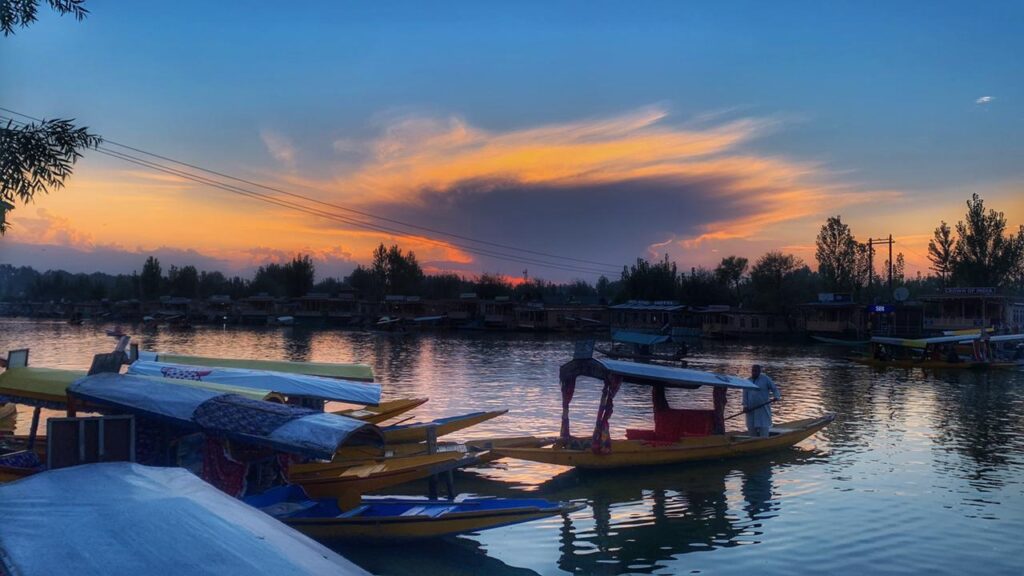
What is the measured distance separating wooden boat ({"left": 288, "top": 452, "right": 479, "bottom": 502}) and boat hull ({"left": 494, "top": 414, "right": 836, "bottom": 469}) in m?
2.05

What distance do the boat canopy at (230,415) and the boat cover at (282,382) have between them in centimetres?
286

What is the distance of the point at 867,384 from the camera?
3234cm

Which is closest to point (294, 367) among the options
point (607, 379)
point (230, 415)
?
point (607, 379)

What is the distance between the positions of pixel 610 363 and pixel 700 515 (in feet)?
11.8

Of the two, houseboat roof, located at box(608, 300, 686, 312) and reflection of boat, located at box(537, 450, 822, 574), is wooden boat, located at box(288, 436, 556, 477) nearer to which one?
reflection of boat, located at box(537, 450, 822, 574)

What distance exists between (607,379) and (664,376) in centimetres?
120

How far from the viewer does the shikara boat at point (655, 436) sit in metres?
13.8

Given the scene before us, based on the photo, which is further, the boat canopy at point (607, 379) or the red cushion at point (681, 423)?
the red cushion at point (681, 423)

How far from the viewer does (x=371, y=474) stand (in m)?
10.5

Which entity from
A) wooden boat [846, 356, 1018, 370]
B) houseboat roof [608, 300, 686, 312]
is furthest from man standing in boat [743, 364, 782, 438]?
houseboat roof [608, 300, 686, 312]

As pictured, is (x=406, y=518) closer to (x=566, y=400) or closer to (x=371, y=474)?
(x=371, y=474)

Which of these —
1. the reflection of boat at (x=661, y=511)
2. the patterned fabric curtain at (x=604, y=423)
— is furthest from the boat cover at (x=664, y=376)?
the reflection of boat at (x=661, y=511)

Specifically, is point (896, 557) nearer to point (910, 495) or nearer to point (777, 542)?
point (777, 542)

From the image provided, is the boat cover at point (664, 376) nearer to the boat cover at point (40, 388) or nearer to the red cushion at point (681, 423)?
the red cushion at point (681, 423)
